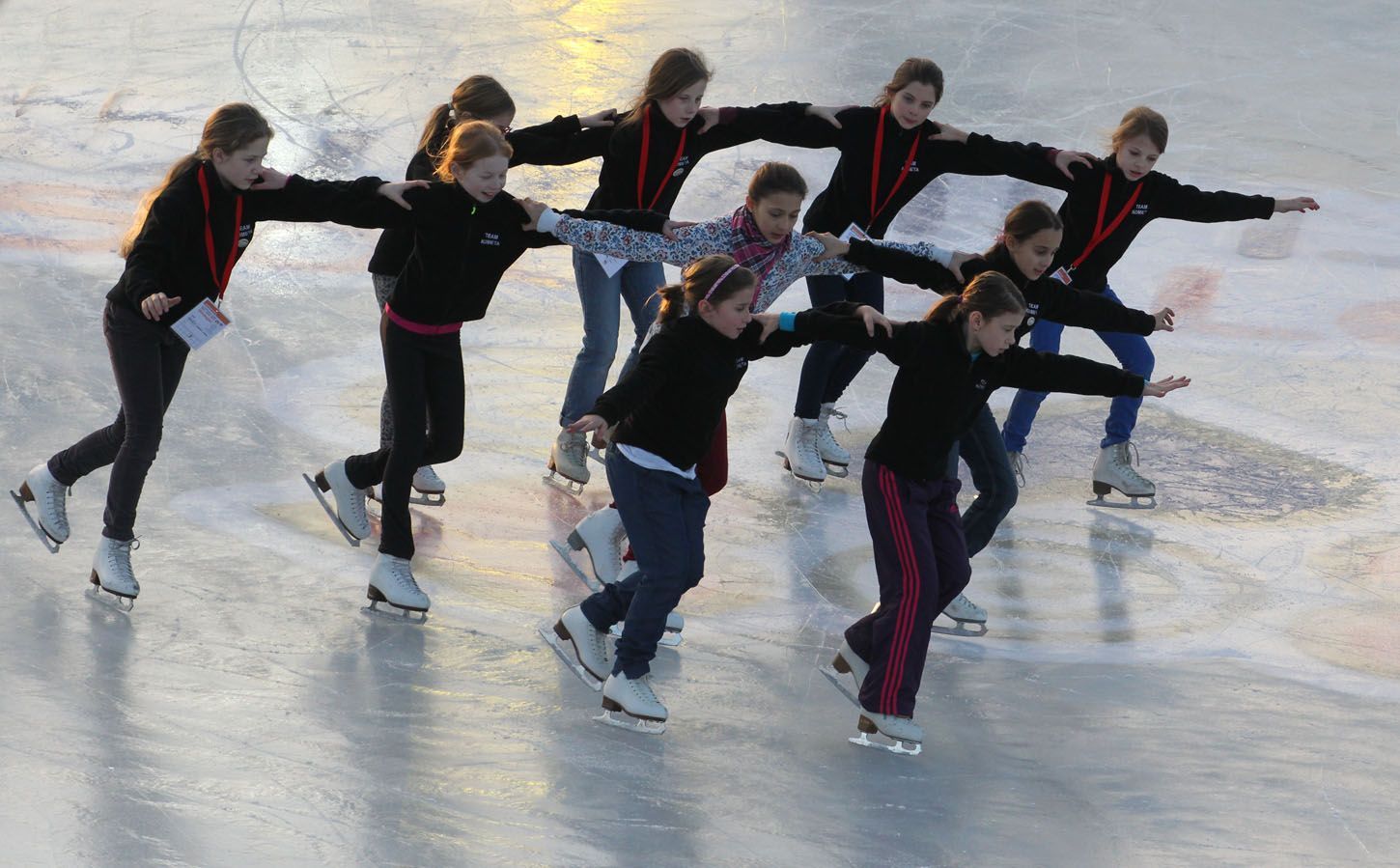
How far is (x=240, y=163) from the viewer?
4934 millimetres

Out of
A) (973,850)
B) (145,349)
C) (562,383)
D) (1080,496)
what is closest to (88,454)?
(145,349)

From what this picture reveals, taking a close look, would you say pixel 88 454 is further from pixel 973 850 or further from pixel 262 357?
pixel 973 850

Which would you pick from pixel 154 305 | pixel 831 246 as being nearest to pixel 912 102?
pixel 831 246

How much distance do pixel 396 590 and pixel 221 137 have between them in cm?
153

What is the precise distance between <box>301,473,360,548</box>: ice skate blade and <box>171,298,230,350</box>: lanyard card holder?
0.96 m

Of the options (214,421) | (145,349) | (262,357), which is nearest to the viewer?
(145,349)

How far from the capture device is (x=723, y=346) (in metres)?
4.65

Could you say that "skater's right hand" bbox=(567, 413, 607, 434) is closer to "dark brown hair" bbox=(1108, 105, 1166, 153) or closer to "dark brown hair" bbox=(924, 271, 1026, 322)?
"dark brown hair" bbox=(924, 271, 1026, 322)

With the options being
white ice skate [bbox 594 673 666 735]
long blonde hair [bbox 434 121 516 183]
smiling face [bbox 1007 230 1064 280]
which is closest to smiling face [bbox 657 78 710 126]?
long blonde hair [bbox 434 121 516 183]

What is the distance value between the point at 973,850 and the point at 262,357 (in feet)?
15.1

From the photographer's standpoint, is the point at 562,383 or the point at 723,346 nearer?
the point at 723,346

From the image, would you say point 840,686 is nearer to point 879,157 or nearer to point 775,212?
point 775,212

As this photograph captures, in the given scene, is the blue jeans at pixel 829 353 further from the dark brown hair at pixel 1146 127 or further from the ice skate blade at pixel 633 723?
the ice skate blade at pixel 633 723

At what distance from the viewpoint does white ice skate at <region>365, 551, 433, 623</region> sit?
5211 mm
